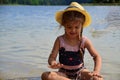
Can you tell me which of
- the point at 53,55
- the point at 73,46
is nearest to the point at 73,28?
the point at 73,46

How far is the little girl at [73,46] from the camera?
161 inches

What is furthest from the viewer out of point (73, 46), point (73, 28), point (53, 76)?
point (73, 46)

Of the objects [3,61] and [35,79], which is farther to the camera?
[3,61]

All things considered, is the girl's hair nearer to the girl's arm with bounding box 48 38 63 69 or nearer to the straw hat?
the straw hat

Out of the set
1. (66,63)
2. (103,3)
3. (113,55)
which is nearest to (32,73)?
(66,63)

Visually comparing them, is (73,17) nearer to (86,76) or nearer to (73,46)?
(73,46)

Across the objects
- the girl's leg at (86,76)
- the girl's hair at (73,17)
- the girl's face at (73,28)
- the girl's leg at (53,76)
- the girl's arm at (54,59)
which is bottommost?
the girl's leg at (86,76)

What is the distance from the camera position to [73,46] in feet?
13.9

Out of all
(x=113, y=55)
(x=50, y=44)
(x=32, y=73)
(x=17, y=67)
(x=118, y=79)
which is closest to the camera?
(x=118, y=79)

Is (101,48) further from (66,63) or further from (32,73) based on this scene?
(66,63)

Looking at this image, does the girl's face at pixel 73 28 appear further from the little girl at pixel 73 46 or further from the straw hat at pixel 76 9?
the straw hat at pixel 76 9

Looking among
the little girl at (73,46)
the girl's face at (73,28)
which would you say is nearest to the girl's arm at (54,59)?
the little girl at (73,46)

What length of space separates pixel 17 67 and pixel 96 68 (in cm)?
198

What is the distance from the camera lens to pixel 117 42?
8.26 m
